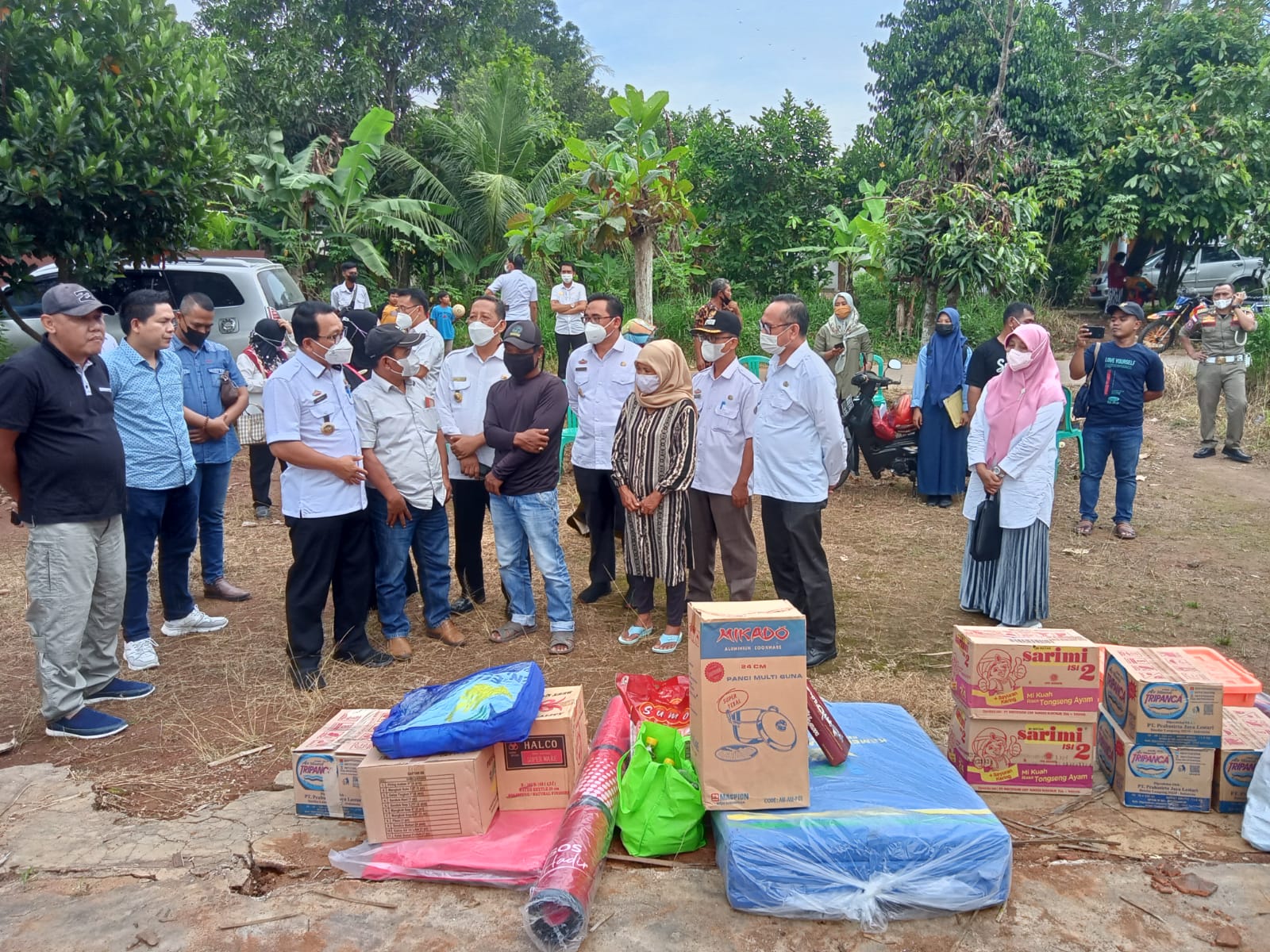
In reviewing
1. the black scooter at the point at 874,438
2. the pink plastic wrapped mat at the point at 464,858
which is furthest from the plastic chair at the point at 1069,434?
the pink plastic wrapped mat at the point at 464,858

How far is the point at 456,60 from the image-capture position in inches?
809

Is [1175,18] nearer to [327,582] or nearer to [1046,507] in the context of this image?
[1046,507]

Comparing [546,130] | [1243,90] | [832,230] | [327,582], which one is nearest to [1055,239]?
[1243,90]

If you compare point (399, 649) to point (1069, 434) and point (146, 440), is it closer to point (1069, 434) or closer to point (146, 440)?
point (146, 440)

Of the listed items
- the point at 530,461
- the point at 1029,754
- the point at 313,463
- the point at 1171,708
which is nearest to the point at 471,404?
the point at 530,461

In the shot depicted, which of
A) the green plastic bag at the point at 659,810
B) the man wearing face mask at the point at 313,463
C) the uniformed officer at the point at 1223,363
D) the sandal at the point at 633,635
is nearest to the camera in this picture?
the green plastic bag at the point at 659,810

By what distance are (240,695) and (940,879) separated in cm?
338

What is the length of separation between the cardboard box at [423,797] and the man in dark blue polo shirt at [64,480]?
70.2 inches

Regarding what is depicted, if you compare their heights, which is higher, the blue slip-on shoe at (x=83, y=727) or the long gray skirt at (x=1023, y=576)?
the long gray skirt at (x=1023, y=576)

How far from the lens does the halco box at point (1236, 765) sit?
3.38 m

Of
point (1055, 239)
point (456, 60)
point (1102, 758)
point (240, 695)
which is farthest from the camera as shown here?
point (456, 60)

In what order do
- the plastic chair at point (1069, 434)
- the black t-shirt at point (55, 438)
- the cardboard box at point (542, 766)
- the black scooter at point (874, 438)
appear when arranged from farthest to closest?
the black scooter at point (874, 438)
the plastic chair at point (1069, 434)
the black t-shirt at point (55, 438)
the cardboard box at point (542, 766)

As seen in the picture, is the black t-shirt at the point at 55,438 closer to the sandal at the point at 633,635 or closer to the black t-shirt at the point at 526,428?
the black t-shirt at the point at 526,428

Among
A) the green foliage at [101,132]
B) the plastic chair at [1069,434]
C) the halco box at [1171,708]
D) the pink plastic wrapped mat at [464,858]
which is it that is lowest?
the pink plastic wrapped mat at [464,858]
